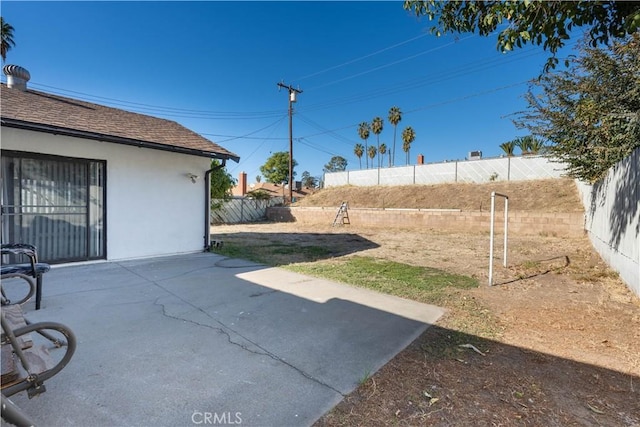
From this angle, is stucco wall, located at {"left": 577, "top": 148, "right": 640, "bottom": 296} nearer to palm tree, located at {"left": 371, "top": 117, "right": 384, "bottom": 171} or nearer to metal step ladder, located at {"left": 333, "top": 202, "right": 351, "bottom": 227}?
metal step ladder, located at {"left": 333, "top": 202, "right": 351, "bottom": 227}

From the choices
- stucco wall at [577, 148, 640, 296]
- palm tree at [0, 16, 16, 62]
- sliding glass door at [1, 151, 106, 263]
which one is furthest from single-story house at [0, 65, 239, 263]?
palm tree at [0, 16, 16, 62]

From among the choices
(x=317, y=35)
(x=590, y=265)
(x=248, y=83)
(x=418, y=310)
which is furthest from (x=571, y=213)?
(x=248, y=83)

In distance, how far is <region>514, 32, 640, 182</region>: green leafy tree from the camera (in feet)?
17.8

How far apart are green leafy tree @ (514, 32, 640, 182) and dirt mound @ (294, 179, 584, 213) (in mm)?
5349

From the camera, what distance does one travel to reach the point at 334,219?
1780cm

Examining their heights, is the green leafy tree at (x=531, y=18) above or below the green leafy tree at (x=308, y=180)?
below

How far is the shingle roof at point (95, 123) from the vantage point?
5195mm

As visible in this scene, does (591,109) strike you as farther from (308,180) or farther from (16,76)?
(308,180)

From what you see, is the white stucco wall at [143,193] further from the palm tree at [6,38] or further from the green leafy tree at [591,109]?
the palm tree at [6,38]

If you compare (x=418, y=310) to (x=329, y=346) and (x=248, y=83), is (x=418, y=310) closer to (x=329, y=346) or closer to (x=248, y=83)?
(x=329, y=346)

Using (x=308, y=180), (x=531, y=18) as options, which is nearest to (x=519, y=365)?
(x=531, y=18)

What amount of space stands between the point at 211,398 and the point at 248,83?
19838mm

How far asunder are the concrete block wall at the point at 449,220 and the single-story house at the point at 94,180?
10179 millimetres

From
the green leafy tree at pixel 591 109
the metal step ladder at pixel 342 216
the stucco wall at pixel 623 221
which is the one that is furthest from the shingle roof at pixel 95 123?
the metal step ladder at pixel 342 216
